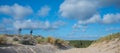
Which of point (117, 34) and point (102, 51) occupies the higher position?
point (117, 34)

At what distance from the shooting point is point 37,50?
92.4 feet

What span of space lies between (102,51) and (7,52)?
12.6 m

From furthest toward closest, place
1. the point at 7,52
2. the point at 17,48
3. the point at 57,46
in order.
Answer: the point at 57,46 < the point at 17,48 < the point at 7,52

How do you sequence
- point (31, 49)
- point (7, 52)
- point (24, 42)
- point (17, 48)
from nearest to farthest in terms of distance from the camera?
point (7, 52) → point (17, 48) → point (31, 49) → point (24, 42)

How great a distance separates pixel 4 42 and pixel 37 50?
3.32 m

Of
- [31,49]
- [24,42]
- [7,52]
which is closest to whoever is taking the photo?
[7,52]

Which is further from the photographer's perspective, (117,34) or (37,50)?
(117,34)

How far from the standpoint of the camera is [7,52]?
2320 cm

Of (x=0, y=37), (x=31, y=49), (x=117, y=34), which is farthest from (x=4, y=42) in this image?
(x=117, y=34)

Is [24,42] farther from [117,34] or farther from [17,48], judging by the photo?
[117,34]

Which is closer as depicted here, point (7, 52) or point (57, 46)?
point (7, 52)

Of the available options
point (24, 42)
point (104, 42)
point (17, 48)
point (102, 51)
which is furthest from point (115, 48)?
point (17, 48)

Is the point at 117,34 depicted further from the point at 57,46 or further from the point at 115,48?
the point at 57,46

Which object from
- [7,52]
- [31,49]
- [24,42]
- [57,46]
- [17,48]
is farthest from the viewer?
[57,46]
